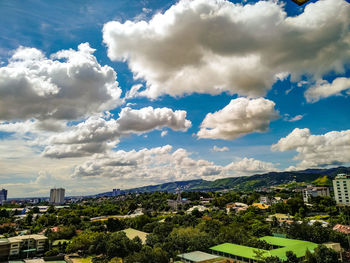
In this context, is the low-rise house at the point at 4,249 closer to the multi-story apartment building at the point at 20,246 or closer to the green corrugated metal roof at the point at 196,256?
the multi-story apartment building at the point at 20,246

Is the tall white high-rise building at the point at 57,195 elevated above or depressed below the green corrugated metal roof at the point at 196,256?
below

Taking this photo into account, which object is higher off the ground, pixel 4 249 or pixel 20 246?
pixel 4 249

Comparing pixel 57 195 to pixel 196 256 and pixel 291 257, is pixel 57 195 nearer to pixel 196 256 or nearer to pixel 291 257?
pixel 196 256

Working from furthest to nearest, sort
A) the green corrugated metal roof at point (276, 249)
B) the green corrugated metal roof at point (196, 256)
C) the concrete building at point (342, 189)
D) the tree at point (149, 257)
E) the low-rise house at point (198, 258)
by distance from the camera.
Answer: the concrete building at point (342, 189) → the green corrugated metal roof at point (276, 249) → the green corrugated metal roof at point (196, 256) → the low-rise house at point (198, 258) → the tree at point (149, 257)

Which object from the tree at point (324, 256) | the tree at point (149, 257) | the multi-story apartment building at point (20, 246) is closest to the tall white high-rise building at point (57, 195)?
the multi-story apartment building at point (20, 246)

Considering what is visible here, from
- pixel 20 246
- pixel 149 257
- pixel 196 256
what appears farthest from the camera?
pixel 20 246

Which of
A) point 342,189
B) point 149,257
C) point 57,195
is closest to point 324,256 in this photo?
point 149,257

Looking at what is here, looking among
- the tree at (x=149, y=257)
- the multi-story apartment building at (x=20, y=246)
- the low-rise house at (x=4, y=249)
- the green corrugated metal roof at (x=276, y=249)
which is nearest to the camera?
the tree at (x=149, y=257)

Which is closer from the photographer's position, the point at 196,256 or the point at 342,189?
→ the point at 196,256

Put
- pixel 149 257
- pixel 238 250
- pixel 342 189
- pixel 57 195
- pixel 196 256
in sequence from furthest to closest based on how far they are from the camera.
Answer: pixel 57 195 < pixel 342 189 < pixel 238 250 < pixel 196 256 < pixel 149 257

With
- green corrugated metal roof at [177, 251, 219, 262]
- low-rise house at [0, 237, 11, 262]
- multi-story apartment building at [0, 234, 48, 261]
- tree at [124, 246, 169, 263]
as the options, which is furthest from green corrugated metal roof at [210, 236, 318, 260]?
low-rise house at [0, 237, 11, 262]

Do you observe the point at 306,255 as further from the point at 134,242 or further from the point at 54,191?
the point at 54,191

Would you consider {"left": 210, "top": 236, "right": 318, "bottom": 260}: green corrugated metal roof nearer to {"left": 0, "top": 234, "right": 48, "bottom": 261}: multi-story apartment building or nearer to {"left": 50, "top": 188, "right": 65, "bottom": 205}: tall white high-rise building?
{"left": 0, "top": 234, "right": 48, "bottom": 261}: multi-story apartment building
